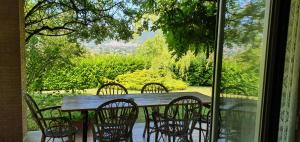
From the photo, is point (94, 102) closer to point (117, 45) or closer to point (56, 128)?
point (56, 128)

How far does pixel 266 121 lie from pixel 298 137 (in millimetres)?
154

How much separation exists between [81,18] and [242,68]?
440 centimetres

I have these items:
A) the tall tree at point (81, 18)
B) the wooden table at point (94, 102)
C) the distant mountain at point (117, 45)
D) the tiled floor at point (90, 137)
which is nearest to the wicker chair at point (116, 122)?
the wooden table at point (94, 102)

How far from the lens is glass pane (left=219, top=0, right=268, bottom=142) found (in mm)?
1532

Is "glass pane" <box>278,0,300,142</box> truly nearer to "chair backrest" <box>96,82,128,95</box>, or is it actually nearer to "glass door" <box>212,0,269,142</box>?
"glass door" <box>212,0,269,142</box>

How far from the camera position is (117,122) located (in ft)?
10.9

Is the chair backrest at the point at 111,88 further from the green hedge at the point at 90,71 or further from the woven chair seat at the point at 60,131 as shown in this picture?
the green hedge at the point at 90,71

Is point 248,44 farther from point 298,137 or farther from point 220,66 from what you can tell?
point 298,137

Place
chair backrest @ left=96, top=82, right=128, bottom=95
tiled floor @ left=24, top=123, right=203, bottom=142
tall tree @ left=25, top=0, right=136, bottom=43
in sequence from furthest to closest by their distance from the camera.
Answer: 1. tall tree @ left=25, top=0, right=136, bottom=43
2. chair backrest @ left=96, top=82, right=128, bottom=95
3. tiled floor @ left=24, top=123, right=203, bottom=142

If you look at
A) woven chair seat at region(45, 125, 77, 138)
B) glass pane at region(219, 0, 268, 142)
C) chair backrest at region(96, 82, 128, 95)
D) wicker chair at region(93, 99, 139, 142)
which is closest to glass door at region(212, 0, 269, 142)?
glass pane at region(219, 0, 268, 142)

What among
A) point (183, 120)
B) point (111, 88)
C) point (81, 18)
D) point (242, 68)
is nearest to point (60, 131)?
point (183, 120)

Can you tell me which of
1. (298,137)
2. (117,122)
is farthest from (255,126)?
(117,122)

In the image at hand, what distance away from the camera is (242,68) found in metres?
1.66

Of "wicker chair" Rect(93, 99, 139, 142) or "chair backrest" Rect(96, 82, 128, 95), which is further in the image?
"chair backrest" Rect(96, 82, 128, 95)
